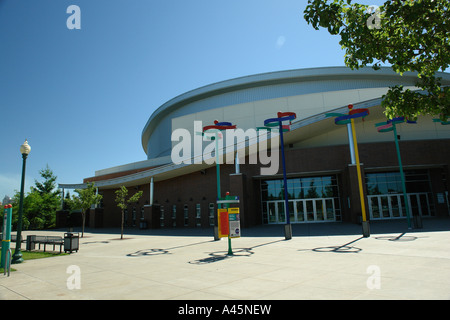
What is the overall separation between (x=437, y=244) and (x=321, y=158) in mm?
15108

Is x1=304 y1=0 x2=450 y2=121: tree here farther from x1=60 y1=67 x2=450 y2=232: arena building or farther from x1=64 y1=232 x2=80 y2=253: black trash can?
x1=64 y1=232 x2=80 y2=253: black trash can

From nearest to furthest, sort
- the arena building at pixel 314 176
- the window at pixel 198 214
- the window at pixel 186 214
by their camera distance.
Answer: the arena building at pixel 314 176, the window at pixel 198 214, the window at pixel 186 214

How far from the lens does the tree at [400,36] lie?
→ 7.52m

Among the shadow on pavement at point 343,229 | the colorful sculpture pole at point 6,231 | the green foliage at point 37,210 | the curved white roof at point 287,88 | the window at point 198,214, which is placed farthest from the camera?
the green foliage at point 37,210

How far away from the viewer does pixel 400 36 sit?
845 cm

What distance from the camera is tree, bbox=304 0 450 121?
752 cm

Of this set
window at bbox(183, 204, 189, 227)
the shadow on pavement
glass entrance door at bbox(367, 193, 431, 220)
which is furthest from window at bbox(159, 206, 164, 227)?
glass entrance door at bbox(367, 193, 431, 220)

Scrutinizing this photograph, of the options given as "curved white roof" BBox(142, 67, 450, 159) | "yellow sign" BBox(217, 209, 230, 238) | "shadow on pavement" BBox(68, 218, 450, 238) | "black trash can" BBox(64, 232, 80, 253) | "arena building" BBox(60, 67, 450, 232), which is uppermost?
"curved white roof" BBox(142, 67, 450, 159)

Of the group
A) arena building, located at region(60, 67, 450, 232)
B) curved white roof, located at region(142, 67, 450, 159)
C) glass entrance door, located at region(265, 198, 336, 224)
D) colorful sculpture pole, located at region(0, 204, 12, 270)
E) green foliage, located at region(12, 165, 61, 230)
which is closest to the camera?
colorful sculpture pole, located at region(0, 204, 12, 270)

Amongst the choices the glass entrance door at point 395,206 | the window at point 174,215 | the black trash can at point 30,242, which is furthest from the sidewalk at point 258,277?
the window at point 174,215

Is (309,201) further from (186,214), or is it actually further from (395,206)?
(186,214)

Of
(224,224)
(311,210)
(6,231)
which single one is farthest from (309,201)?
(6,231)

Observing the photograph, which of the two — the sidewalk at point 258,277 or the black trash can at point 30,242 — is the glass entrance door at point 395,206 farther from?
the black trash can at point 30,242

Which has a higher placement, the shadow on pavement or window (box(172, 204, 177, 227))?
window (box(172, 204, 177, 227))
